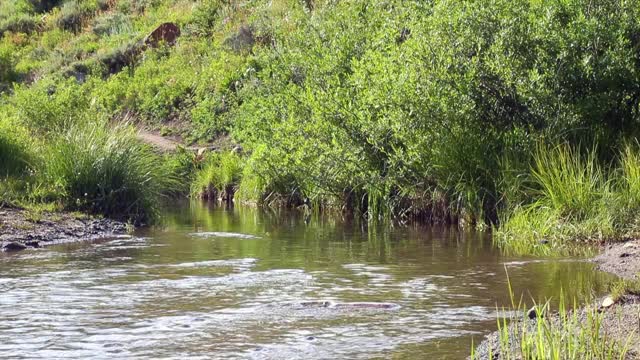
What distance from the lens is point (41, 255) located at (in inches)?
503

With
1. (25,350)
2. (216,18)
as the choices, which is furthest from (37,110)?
(216,18)

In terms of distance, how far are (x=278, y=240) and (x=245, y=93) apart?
14.4 m

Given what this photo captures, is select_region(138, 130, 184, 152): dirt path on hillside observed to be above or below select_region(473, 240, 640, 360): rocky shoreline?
above

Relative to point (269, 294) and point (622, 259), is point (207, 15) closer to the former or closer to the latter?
point (622, 259)

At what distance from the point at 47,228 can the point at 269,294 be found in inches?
242

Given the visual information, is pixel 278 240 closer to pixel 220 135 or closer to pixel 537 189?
pixel 537 189

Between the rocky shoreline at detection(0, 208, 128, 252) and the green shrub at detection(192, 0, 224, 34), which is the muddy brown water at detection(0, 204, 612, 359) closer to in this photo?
the rocky shoreline at detection(0, 208, 128, 252)

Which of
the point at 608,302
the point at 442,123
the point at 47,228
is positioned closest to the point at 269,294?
the point at 608,302

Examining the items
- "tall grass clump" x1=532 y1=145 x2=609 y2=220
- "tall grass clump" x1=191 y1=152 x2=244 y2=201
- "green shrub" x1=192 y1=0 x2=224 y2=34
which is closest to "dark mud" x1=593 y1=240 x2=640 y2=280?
"tall grass clump" x1=532 y1=145 x2=609 y2=220

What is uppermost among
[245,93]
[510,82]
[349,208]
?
[245,93]

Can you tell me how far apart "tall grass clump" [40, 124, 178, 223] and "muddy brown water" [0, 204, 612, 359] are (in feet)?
5.59

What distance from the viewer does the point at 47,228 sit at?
585 inches

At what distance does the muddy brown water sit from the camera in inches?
300

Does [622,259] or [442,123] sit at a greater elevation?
[442,123]
